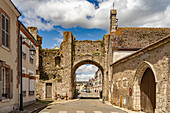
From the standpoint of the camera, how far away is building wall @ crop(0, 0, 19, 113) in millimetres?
9016

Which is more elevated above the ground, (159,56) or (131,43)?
(131,43)

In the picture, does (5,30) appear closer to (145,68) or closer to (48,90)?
(145,68)

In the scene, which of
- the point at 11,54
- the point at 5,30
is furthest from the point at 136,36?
the point at 5,30

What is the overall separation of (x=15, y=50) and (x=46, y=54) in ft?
50.1

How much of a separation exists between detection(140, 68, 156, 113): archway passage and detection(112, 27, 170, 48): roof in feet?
32.4

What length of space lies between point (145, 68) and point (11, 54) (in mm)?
8213

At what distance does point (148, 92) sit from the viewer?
10.9 meters

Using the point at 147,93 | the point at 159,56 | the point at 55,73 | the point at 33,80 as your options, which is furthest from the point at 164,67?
the point at 55,73

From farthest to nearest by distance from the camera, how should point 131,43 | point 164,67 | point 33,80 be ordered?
point 131,43, point 33,80, point 164,67

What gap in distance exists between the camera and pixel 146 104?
36.2ft

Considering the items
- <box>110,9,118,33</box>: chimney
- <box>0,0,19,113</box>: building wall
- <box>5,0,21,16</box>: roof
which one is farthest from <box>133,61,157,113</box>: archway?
<box>110,9,118,33</box>: chimney

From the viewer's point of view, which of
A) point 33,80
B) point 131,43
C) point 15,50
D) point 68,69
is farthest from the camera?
point 68,69

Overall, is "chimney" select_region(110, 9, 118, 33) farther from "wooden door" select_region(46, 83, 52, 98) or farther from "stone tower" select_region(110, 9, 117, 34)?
"wooden door" select_region(46, 83, 52, 98)

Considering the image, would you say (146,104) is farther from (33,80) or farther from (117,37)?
(117,37)
